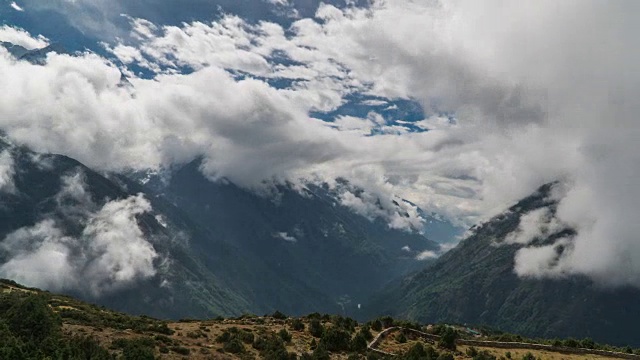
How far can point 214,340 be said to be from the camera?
5875 centimetres

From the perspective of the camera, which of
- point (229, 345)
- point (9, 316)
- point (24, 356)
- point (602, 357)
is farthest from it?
point (602, 357)

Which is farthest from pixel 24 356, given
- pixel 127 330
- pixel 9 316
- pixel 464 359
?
pixel 464 359

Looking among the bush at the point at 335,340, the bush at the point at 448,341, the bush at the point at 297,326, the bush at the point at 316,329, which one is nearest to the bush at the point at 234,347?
the bush at the point at 335,340

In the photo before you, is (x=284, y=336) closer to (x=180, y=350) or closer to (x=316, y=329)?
(x=316, y=329)

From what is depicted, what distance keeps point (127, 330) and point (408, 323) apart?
50.1 metres

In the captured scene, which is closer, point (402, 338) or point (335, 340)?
point (335, 340)

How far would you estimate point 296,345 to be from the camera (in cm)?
6081

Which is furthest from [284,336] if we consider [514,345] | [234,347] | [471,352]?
[514,345]

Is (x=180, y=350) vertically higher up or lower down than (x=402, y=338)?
lower down

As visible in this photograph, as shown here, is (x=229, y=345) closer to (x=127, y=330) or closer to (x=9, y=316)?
(x=127, y=330)

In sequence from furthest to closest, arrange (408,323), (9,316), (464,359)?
(408,323)
(464,359)
(9,316)

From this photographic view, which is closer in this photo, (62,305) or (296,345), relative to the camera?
(296,345)

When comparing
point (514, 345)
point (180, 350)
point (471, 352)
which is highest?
point (514, 345)

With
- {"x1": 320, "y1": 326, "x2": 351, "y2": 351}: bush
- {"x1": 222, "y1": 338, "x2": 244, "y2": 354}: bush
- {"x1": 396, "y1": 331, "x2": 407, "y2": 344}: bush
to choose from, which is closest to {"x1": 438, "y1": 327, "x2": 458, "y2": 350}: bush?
{"x1": 396, "y1": 331, "x2": 407, "y2": 344}: bush
